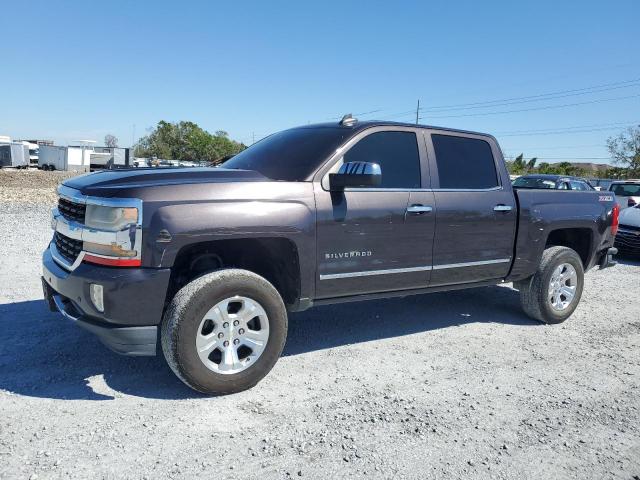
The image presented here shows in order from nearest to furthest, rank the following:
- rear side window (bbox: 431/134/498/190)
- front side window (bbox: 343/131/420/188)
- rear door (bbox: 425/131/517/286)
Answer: front side window (bbox: 343/131/420/188)
rear door (bbox: 425/131/517/286)
rear side window (bbox: 431/134/498/190)

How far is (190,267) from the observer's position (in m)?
3.65

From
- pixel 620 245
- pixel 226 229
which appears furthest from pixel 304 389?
pixel 620 245

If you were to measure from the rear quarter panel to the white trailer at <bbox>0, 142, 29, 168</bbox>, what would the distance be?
55.7m

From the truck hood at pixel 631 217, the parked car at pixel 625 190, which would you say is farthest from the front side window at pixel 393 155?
the parked car at pixel 625 190

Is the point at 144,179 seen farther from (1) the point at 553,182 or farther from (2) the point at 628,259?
(1) the point at 553,182

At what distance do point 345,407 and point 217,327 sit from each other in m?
1.00

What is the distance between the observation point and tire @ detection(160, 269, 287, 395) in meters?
3.23

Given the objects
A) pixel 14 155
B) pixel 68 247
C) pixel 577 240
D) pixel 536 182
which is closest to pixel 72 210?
pixel 68 247

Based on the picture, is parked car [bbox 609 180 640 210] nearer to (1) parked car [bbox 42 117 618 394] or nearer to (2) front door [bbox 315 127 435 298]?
(1) parked car [bbox 42 117 618 394]

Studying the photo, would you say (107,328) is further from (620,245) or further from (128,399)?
(620,245)

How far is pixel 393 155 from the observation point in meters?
4.30

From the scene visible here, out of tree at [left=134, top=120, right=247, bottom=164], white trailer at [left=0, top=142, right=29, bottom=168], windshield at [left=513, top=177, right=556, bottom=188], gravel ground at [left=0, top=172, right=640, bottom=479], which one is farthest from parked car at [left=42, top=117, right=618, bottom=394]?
tree at [left=134, top=120, right=247, bottom=164]

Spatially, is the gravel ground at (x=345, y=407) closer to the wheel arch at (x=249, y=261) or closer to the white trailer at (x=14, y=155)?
the wheel arch at (x=249, y=261)

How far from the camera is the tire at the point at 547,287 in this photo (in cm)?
531
